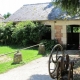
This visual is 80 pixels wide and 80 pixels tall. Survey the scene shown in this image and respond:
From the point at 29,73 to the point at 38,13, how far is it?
42.8 ft

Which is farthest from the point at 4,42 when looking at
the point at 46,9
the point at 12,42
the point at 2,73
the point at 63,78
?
the point at 63,78

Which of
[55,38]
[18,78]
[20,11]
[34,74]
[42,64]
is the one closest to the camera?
Answer: [18,78]

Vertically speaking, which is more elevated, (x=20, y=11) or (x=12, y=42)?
(x=20, y=11)

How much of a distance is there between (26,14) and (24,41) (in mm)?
3911

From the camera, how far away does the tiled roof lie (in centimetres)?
2196

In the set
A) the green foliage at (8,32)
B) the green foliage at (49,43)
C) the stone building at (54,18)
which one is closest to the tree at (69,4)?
the stone building at (54,18)

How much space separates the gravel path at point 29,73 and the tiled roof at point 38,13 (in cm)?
848

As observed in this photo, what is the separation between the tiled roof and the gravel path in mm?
8482

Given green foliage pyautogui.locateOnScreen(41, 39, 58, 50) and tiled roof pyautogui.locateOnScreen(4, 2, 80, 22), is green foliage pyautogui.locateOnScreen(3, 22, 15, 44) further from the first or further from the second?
green foliage pyautogui.locateOnScreen(41, 39, 58, 50)

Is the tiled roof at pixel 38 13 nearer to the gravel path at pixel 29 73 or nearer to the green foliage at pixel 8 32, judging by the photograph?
the green foliage at pixel 8 32

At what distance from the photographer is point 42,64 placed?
46.4ft

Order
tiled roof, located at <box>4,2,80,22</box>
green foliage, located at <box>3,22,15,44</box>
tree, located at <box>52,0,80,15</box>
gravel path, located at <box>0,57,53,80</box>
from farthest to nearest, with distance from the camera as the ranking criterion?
green foliage, located at <box>3,22,15,44</box>, tiled roof, located at <box>4,2,80,22</box>, tree, located at <box>52,0,80,15</box>, gravel path, located at <box>0,57,53,80</box>

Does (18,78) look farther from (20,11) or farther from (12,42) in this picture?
(20,11)

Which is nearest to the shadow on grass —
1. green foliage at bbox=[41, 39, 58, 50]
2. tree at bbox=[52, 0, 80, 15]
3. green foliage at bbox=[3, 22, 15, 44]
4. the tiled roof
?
tree at bbox=[52, 0, 80, 15]
